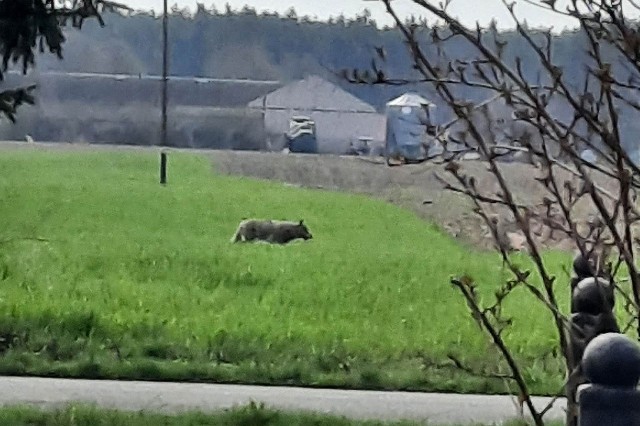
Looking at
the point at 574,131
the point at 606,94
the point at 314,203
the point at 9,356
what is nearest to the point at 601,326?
the point at 574,131

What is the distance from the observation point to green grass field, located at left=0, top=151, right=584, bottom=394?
17.9 ft

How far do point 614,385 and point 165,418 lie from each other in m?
2.69

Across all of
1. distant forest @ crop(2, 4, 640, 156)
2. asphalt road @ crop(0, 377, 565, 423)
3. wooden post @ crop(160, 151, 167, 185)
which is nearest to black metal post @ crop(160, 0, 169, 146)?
distant forest @ crop(2, 4, 640, 156)

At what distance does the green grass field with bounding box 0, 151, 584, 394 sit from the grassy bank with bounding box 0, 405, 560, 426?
3.32ft

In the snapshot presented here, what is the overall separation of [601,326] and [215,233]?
13.2ft

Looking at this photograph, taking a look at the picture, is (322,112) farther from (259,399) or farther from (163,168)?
(259,399)

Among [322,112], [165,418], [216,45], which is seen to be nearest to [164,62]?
[216,45]

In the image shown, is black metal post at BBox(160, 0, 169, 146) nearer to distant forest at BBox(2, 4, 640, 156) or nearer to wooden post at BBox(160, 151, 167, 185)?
distant forest at BBox(2, 4, 640, 156)

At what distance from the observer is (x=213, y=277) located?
6.17m

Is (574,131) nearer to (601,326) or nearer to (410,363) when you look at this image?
(601,326)

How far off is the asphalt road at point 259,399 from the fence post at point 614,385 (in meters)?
2.73

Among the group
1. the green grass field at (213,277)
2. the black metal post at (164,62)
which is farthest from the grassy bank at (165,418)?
the black metal post at (164,62)

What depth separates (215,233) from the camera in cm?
630

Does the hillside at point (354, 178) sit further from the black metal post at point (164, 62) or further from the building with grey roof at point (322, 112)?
the black metal post at point (164, 62)
